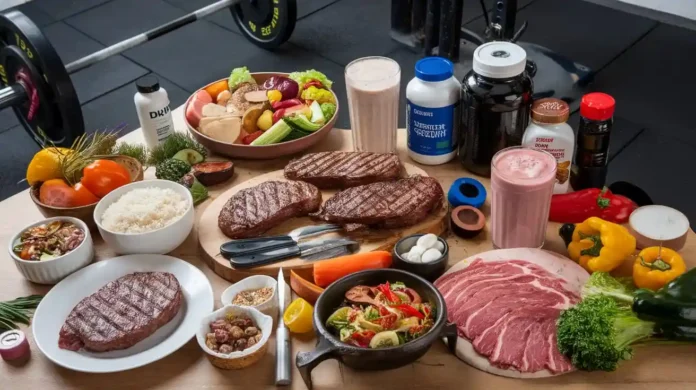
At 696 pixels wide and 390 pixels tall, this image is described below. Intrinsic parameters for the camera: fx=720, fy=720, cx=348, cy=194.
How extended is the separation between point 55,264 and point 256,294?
49 cm

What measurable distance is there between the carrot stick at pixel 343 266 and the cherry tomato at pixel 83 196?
2.14 feet

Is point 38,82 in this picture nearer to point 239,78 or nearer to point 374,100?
point 239,78

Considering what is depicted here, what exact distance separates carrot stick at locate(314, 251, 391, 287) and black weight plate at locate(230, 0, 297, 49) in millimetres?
2730

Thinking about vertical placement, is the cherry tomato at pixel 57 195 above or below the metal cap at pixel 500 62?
below

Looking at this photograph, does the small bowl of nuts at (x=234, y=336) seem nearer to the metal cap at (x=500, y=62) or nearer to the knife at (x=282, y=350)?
the knife at (x=282, y=350)

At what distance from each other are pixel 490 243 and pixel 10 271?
1209 mm

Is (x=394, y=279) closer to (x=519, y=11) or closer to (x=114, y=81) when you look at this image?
(x=114, y=81)

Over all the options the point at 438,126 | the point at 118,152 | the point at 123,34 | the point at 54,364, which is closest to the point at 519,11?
the point at 123,34

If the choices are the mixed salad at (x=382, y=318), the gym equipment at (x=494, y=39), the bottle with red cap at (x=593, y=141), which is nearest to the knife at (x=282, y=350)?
the mixed salad at (x=382, y=318)

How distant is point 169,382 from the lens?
4.90 ft

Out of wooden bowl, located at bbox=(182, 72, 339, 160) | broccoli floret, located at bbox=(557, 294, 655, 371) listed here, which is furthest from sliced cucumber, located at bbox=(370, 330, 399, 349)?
wooden bowl, located at bbox=(182, 72, 339, 160)

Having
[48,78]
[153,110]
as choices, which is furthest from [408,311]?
[48,78]

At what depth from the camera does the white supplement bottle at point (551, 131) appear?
177 centimetres

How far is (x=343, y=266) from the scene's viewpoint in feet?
5.45
